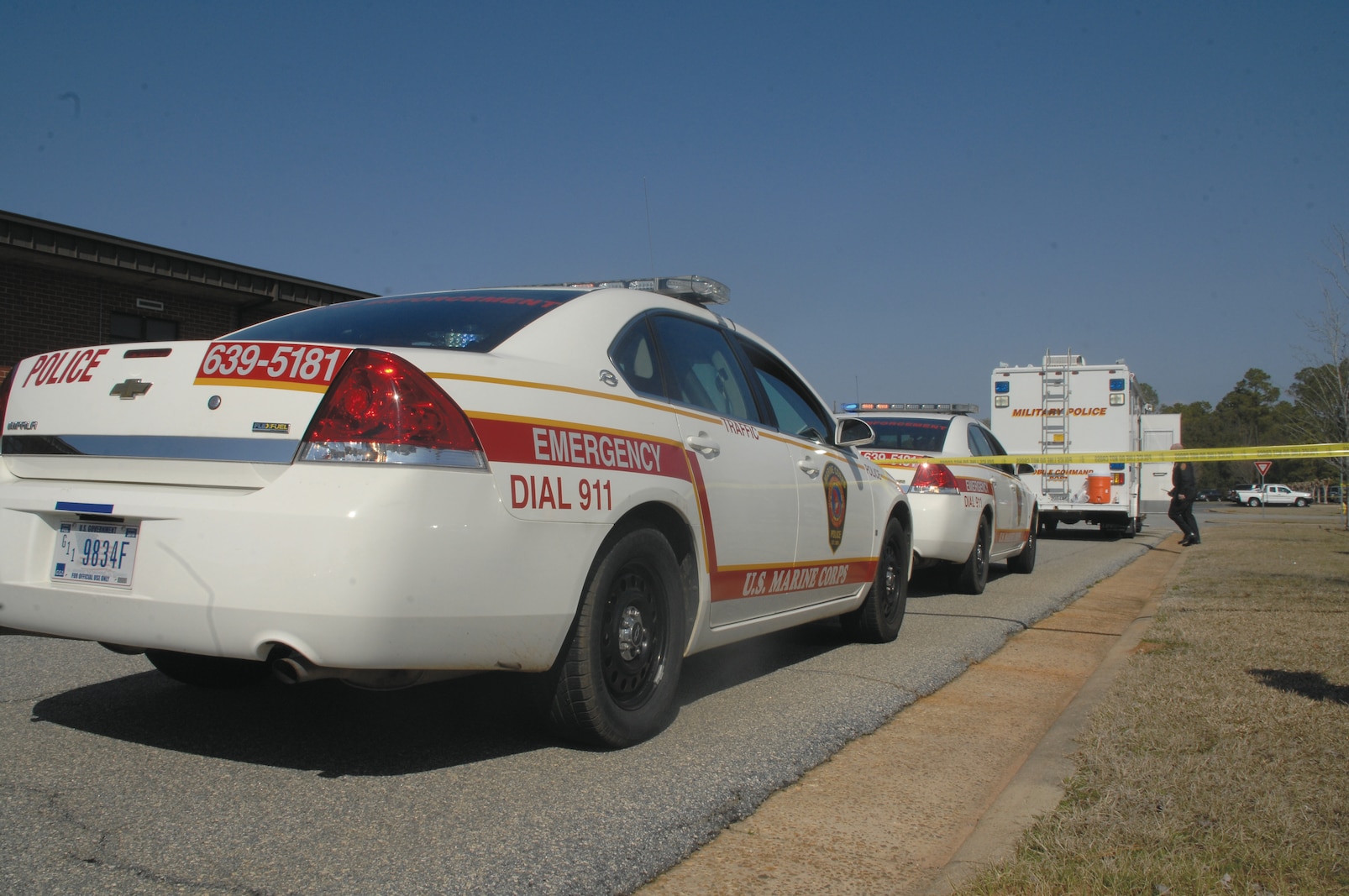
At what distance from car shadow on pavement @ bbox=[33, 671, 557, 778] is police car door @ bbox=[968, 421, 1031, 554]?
651 centimetres

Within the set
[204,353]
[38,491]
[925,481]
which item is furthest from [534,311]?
[925,481]

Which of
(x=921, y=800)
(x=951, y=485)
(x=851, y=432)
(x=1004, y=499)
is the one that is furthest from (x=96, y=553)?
(x=1004, y=499)

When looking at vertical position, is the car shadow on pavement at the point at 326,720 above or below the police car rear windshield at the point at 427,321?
below

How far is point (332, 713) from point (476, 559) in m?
1.43

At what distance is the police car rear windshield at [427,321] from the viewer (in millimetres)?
3496

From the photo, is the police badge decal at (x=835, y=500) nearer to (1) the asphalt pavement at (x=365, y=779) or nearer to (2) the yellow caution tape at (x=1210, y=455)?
(1) the asphalt pavement at (x=365, y=779)

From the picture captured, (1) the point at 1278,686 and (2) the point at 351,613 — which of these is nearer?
(2) the point at 351,613

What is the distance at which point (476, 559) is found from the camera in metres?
2.98

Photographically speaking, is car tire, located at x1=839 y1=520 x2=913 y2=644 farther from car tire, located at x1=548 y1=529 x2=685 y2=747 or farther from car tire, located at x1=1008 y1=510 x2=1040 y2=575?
car tire, located at x1=1008 y1=510 x2=1040 y2=575

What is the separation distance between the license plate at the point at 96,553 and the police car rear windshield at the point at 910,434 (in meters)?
6.94

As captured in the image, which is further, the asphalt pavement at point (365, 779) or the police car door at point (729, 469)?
the police car door at point (729, 469)

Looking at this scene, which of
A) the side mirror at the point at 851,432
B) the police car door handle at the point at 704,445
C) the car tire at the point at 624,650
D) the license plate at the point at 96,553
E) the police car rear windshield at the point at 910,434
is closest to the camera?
the license plate at the point at 96,553

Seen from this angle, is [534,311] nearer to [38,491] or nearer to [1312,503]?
[38,491]

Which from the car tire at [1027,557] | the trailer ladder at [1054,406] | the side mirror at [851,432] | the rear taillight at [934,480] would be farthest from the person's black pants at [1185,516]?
the side mirror at [851,432]
